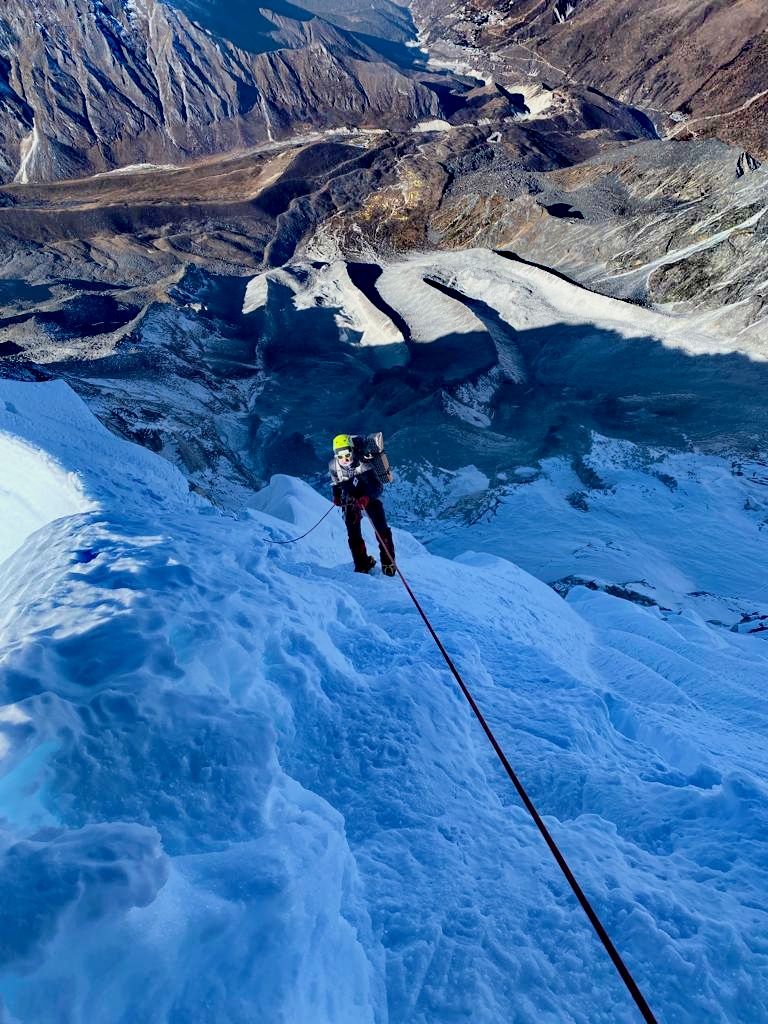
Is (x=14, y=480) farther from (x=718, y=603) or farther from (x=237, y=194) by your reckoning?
(x=237, y=194)

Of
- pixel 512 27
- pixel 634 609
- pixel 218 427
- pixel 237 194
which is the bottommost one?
pixel 634 609

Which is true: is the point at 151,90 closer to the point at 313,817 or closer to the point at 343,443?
the point at 343,443

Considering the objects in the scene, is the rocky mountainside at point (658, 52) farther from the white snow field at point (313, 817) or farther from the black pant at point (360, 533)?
the white snow field at point (313, 817)

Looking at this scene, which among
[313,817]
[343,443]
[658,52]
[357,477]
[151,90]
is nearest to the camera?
[313,817]

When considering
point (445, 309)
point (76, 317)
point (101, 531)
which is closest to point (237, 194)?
point (76, 317)

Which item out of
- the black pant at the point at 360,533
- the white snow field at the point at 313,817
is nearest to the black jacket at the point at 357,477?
the black pant at the point at 360,533

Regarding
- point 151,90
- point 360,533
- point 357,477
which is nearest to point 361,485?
point 357,477
